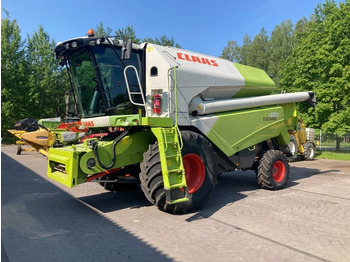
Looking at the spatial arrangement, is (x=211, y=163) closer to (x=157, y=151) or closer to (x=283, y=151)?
(x=157, y=151)

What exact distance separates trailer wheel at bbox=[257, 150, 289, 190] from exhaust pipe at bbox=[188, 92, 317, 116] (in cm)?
131

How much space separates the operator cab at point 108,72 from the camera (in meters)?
5.43

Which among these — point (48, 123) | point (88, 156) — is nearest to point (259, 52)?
point (48, 123)

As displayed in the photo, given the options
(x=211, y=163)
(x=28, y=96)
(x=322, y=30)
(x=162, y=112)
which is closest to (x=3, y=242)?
(x=162, y=112)

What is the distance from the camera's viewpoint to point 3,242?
12.9 ft

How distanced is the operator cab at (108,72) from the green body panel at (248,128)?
180 centimetres

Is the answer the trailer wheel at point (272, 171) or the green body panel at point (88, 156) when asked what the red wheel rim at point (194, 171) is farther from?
the trailer wheel at point (272, 171)

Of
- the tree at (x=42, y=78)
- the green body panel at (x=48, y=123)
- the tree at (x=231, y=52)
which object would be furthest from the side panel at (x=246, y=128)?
the tree at (x=231, y=52)

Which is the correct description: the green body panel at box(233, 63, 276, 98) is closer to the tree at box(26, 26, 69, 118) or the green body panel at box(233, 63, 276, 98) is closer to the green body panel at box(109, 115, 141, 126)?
the green body panel at box(109, 115, 141, 126)

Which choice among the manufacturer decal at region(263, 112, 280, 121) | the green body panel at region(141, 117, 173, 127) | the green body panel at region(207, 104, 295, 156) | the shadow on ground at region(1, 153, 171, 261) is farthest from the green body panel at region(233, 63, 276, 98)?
the shadow on ground at region(1, 153, 171, 261)

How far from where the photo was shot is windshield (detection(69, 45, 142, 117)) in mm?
5480

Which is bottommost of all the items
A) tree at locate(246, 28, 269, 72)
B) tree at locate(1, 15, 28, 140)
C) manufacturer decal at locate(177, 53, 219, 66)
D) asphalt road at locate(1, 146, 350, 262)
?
asphalt road at locate(1, 146, 350, 262)

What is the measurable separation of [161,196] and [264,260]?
2058mm

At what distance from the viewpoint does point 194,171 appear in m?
5.75
